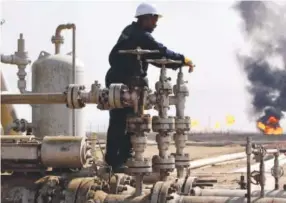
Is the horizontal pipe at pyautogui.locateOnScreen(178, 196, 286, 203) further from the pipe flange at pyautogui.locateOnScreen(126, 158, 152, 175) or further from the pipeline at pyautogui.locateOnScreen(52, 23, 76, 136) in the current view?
the pipeline at pyautogui.locateOnScreen(52, 23, 76, 136)

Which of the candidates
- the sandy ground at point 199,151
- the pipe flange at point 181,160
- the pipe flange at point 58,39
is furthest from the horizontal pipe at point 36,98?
the sandy ground at point 199,151

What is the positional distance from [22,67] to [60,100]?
7.41 meters

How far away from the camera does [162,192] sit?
6.58 meters

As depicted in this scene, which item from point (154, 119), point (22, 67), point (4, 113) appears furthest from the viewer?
point (4, 113)

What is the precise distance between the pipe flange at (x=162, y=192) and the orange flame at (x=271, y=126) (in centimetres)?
8047

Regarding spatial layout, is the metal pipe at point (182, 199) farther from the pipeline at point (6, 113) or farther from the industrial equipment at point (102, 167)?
the pipeline at point (6, 113)

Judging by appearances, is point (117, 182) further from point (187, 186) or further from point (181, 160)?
point (181, 160)

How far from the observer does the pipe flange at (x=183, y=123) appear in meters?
7.43

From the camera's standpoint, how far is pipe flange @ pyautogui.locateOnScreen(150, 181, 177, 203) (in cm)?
654

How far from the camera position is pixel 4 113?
1573 centimetres

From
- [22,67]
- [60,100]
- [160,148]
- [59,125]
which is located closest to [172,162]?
[160,148]

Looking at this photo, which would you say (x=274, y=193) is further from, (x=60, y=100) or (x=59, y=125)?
(x=59, y=125)

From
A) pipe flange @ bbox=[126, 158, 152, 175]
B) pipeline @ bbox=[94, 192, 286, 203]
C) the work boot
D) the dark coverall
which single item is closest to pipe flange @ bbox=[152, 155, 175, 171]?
pipe flange @ bbox=[126, 158, 152, 175]

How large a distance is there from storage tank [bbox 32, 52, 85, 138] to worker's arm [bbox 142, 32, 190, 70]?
4.56m
